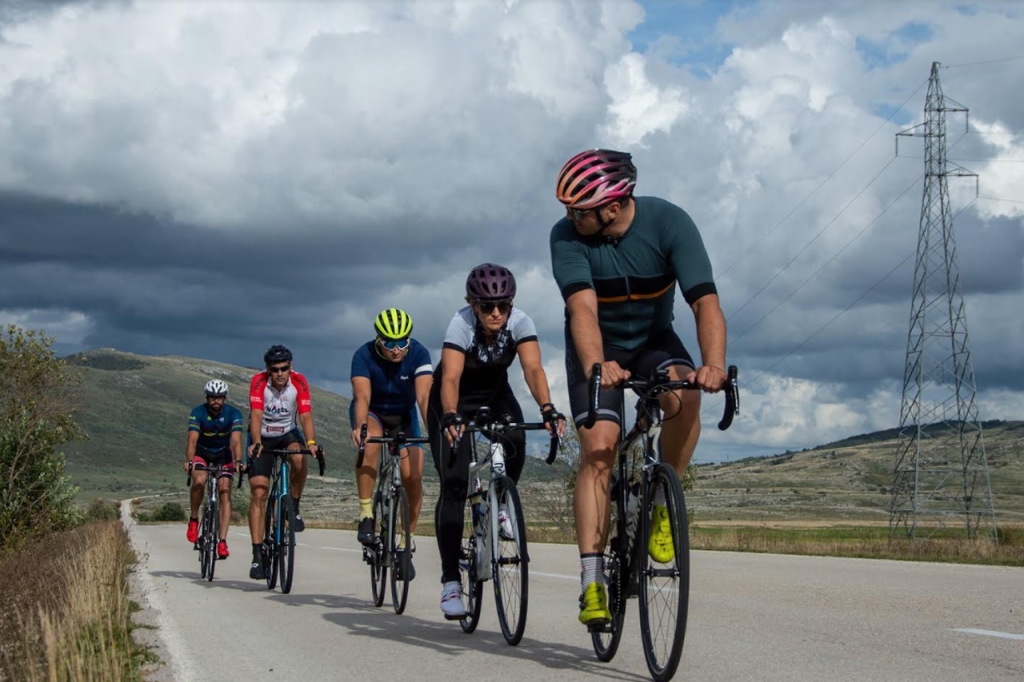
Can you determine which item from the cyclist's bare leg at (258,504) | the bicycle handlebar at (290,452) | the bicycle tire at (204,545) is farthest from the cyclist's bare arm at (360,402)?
the bicycle tire at (204,545)

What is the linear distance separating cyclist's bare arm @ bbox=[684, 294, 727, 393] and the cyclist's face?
277 inches

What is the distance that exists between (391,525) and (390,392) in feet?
3.57

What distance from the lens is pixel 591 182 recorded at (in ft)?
19.9

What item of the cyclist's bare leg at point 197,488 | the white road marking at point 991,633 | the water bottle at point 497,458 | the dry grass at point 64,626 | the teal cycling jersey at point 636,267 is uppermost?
the teal cycling jersey at point 636,267

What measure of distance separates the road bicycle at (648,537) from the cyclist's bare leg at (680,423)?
0.55ft

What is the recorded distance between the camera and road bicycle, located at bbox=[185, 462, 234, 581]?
14961mm

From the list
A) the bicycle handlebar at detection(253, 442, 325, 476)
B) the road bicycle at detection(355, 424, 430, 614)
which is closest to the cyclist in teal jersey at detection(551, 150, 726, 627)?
the road bicycle at detection(355, 424, 430, 614)

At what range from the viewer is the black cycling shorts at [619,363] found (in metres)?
6.21

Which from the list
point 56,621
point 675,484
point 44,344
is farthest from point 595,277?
point 44,344

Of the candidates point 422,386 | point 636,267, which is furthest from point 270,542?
point 636,267

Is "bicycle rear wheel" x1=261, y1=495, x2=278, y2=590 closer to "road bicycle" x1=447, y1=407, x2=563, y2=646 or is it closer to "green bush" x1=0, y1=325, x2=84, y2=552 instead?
"road bicycle" x1=447, y1=407, x2=563, y2=646

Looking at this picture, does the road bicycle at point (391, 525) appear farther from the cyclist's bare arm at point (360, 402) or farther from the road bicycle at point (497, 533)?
the road bicycle at point (497, 533)

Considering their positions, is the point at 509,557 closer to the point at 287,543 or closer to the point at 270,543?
the point at 287,543

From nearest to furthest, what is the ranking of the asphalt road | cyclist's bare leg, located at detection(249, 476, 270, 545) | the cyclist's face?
the asphalt road → the cyclist's face → cyclist's bare leg, located at detection(249, 476, 270, 545)
